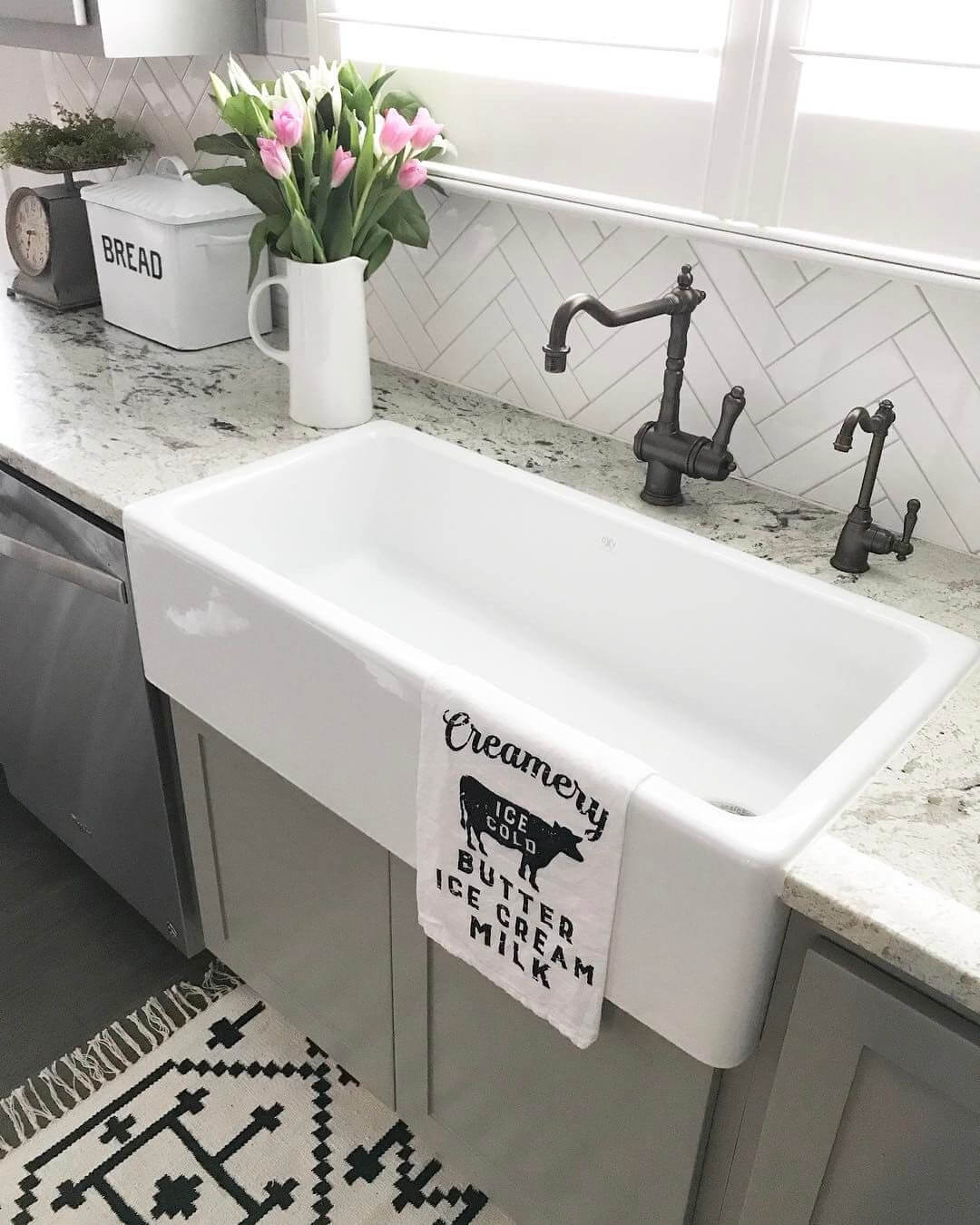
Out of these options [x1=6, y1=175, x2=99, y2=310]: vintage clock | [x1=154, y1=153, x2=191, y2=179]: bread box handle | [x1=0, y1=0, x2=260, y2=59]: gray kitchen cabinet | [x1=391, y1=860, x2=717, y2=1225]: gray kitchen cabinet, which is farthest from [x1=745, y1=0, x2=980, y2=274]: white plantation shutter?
[x1=6, y1=175, x2=99, y2=310]: vintage clock

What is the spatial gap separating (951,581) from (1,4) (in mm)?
1755

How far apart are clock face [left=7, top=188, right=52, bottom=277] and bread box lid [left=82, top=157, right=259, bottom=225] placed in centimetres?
13

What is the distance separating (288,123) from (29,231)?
93 centimetres

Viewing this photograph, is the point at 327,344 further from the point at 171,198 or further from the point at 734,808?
the point at 734,808

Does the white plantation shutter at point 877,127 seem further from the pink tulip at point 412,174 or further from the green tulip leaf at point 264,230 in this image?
the green tulip leaf at point 264,230

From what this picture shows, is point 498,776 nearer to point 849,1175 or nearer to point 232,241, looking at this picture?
point 849,1175

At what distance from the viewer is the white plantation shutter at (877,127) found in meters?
1.15

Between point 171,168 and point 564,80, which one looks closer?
point 564,80

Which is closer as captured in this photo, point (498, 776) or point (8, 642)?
point (498, 776)

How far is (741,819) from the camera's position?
2.98ft

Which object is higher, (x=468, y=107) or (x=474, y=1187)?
(x=468, y=107)

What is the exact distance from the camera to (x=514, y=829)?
103 centimetres

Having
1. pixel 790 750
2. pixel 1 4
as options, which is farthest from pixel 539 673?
pixel 1 4

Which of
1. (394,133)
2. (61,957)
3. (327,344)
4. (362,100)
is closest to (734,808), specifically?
(327,344)
